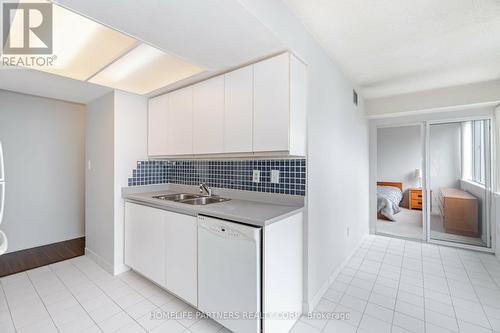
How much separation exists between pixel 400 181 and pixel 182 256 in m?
3.81

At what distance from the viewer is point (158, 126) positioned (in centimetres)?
276

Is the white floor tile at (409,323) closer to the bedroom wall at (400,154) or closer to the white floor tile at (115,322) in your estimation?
the white floor tile at (115,322)

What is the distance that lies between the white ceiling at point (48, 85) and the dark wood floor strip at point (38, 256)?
6.90 ft

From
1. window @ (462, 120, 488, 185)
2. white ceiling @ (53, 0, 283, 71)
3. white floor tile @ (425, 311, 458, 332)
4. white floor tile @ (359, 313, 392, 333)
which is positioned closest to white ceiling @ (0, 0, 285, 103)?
white ceiling @ (53, 0, 283, 71)

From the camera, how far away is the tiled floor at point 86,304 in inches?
67.3

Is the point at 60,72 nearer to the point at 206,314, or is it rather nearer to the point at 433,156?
the point at 206,314

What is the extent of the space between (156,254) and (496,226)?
175 inches

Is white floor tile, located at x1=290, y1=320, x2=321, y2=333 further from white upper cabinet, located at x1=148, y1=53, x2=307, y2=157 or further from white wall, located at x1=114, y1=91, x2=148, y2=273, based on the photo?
white wall, located at x1=114, y1=91, x2=148, y2=273

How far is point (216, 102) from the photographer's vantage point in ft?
6.96

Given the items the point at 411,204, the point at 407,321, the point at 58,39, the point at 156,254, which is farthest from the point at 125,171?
the point at 411,204

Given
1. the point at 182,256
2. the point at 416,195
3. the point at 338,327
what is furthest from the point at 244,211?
the point at 416,195

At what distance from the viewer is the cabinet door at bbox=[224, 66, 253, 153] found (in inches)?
74.0

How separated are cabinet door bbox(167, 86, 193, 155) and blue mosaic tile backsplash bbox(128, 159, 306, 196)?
1.26 feet

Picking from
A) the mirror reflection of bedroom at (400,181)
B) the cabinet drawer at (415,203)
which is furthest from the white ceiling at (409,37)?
the cabinet drawer at (415,203)
